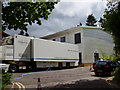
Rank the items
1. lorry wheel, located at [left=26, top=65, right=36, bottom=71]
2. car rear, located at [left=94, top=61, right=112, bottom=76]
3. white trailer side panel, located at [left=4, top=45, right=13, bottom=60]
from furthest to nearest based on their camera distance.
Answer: lorry wheel, located at [left=26, top=65, right=36, bottom=71]
white trailer side panel, located at [left=4, top=45, right=13, bottom=60]
car rear, located at [left=94, top=61, right=112, bottom=76]

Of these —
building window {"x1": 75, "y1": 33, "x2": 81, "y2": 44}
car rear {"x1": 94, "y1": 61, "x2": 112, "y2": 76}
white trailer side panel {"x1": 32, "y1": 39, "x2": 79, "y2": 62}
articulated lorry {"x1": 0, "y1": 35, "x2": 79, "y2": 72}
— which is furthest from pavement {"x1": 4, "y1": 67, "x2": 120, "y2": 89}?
building window {"x1": 75, "y1": 33, "x2": 81, "y2": 44}

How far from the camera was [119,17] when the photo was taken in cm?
954

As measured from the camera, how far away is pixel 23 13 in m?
8.00

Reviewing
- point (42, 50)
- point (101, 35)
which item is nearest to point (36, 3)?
point (42, 50)

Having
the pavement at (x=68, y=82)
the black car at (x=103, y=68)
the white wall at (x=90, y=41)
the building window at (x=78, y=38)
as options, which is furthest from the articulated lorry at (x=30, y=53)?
the black car at (x=103, y=68)

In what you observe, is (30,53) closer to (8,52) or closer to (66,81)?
(8,52)

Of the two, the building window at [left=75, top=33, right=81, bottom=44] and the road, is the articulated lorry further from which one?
the building window at [left=75, top=33, right=81, bottom=44]

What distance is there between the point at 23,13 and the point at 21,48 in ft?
36.0

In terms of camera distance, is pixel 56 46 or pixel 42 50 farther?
pixel 56 46

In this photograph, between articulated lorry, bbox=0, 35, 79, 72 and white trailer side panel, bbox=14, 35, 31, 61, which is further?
white trailer side panel, bbox=14, 35, 31, 61

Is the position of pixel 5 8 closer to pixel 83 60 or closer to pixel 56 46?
pixel 56 46

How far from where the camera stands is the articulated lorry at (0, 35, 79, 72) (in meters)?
17.3

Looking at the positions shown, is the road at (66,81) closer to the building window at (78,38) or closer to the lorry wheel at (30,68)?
the lorry wheel at (30,68)

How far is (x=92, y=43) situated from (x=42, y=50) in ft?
43.2
